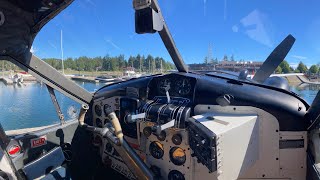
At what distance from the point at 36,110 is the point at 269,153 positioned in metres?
11.2

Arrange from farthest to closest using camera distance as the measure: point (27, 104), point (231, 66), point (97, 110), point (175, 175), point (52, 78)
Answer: point (27, 104)
point (97, 110)
point (231, 66)
point (52, 78)
point (175, 175)

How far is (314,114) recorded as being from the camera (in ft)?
6.88

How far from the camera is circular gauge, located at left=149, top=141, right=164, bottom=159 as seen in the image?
2.83 m

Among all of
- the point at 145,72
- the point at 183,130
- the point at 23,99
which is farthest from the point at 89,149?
the point at 23,99

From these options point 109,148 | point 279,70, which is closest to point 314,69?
point 279,70

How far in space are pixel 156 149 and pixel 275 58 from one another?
5.72 ft

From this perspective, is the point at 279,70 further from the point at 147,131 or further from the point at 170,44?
the point at 147,131

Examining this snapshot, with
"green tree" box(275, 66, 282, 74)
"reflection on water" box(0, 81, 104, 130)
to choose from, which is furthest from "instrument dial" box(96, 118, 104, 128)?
"reflection on water" box(0, 81, 104, 130)

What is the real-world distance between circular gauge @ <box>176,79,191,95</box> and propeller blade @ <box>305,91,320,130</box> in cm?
113

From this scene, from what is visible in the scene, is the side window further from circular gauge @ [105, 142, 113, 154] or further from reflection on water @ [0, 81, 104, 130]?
circular gauge @ [105, 142, 113, 154]

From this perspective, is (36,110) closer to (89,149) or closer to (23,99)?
(23,99)

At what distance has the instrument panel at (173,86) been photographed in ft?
9.04

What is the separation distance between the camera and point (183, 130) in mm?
2586

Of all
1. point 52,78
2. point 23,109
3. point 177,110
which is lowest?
point 23,109
